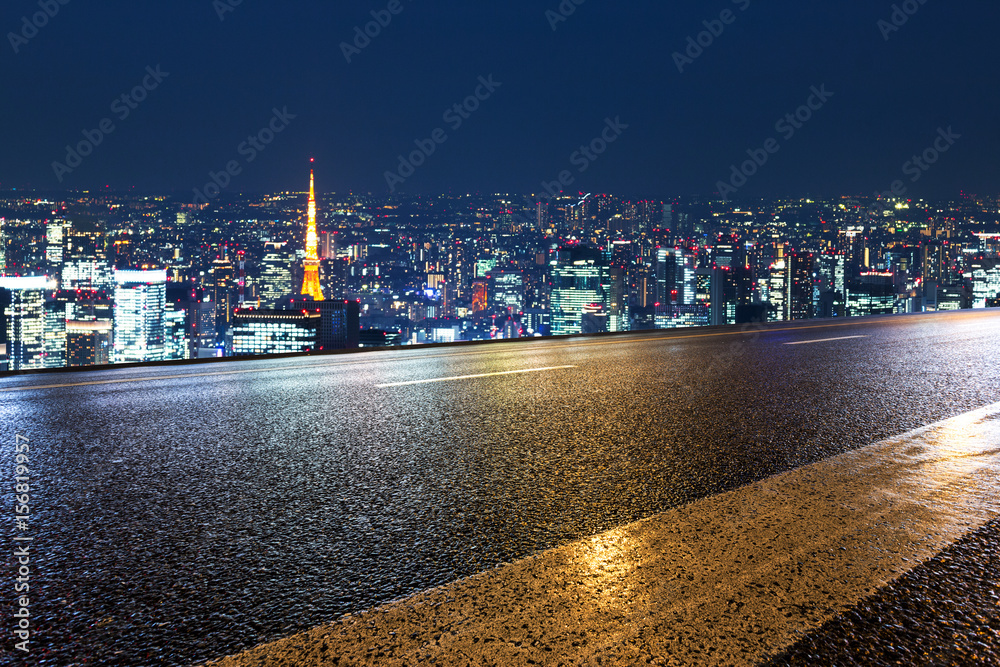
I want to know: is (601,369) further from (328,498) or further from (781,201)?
(781,201)

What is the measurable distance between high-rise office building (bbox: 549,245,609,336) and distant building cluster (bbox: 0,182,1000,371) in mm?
193

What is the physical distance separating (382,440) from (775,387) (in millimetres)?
3768

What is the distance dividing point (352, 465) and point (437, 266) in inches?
3449

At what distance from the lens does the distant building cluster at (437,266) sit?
160 feet

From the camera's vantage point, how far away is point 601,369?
709 cm

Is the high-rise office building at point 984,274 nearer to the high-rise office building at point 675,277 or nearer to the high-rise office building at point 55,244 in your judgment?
the high-rise office building at point 675,277

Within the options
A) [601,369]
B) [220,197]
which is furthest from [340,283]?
[601,369]

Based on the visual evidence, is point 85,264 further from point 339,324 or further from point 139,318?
point 339,324

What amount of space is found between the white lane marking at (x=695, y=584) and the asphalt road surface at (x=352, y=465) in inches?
5.1

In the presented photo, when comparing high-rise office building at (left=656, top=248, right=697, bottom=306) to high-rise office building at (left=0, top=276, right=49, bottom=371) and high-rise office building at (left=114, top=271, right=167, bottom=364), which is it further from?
high-rise office building at (left=0, top=276, right=49, bottom=371)

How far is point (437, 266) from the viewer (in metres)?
90.1

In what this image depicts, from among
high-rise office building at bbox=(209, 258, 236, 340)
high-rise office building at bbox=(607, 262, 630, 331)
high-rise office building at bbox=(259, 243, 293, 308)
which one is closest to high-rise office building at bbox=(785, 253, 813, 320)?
high-rise office building at bbox=(607, 262, 630, 331)

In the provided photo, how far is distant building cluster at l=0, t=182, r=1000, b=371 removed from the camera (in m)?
48.7

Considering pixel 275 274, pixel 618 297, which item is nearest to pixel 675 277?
pixel 618 297
